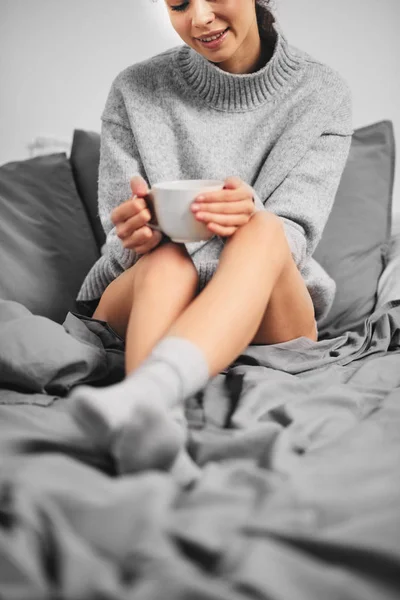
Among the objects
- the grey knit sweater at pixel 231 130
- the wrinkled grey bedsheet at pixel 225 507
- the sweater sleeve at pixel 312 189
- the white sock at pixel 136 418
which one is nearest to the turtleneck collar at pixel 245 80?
the grey knit sweater at pixel 231 130

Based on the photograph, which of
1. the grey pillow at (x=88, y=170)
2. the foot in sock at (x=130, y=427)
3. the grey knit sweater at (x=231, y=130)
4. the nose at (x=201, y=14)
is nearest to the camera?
the foot in sock at (x=130, y=427)

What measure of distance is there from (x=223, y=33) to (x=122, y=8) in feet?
2.86

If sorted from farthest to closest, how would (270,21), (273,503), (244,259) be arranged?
1. (270,21)
2. (244,259)
3. (273,503)

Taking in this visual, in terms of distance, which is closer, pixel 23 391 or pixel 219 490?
pixel 219 490

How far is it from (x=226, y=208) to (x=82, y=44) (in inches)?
50.7

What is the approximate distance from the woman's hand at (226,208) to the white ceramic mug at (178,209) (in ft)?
0.03

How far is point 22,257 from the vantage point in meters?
1.50

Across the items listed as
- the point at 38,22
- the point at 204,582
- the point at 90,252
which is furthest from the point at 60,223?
the point at 204,582

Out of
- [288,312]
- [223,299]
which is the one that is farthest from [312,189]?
[223,299]

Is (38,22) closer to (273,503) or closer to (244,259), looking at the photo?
A: (244,259)

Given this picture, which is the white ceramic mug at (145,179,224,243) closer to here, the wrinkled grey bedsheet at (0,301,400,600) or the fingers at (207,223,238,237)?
the fingers at (207,223,238,237)

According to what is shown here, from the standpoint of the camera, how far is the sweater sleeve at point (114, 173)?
1285 mm

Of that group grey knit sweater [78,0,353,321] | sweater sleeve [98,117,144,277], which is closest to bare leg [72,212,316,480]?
sweater sleeve [98,117,144,277]

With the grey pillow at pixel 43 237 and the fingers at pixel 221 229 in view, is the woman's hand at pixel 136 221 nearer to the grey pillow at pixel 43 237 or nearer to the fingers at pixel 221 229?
the fingers at pixel 221 229
